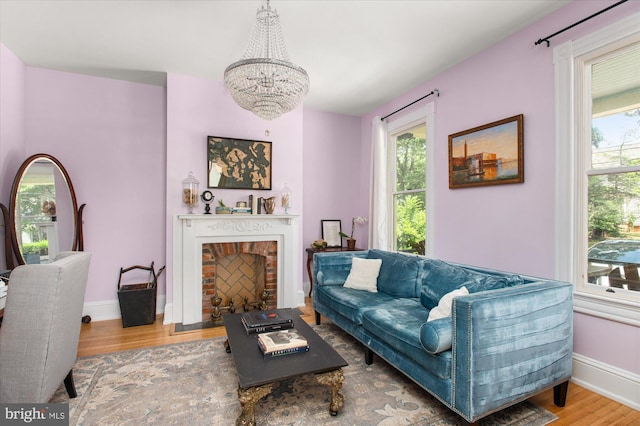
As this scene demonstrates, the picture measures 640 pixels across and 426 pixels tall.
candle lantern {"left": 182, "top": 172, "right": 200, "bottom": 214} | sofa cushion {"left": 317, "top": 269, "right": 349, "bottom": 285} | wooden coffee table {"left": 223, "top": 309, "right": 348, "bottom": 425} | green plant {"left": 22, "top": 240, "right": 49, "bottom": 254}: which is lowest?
wooden coffee table {"left": 223, "top": 309, "right": 348, "bottom": 425}

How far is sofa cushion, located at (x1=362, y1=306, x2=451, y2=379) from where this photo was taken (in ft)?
6.03

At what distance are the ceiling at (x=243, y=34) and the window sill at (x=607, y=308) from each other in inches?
88.3

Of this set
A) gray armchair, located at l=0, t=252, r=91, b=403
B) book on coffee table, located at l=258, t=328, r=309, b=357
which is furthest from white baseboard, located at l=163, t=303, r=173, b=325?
book on coffee table, located at l=258, t=328, r=309, b=357

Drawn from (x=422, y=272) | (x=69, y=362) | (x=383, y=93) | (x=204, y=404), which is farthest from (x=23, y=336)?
(x=383, y=93)

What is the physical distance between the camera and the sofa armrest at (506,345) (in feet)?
5.55

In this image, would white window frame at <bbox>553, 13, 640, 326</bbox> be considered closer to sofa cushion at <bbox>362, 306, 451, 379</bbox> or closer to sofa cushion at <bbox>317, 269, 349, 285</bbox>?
sofa cushion at <bbox>362, 306, 451, 379</bbox>

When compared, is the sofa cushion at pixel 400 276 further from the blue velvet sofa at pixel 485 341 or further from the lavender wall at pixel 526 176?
the lavender wall at pixel 526 176

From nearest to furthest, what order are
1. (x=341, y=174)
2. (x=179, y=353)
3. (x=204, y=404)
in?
(x=204, y=404)
(x=179, y=353)
(x=341, y=174)

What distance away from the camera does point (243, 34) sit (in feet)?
9.41

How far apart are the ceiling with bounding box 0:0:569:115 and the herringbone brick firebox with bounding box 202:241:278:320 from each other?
2126mm

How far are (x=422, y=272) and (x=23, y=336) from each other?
285cm

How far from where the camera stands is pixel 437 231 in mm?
3660

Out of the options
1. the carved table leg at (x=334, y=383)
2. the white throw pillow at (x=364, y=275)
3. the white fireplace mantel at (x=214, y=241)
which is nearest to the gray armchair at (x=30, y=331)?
the carved table leg at (x=334, y=383)

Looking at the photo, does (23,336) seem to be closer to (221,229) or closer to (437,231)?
(221,229)
